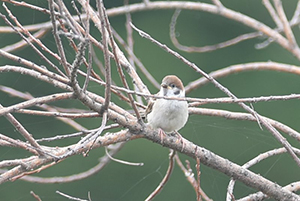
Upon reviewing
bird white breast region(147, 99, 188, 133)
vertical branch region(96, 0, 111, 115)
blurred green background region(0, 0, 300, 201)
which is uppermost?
blurred green background region(0, 0, 300, 201)

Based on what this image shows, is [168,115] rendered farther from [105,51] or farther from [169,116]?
[105,51]

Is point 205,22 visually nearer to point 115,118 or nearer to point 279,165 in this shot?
point 279,165

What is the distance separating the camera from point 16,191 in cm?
756

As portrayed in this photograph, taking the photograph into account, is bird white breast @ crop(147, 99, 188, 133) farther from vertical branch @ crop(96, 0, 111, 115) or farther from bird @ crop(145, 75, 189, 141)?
vertical branch @ crop(96, 0, 111, 115)

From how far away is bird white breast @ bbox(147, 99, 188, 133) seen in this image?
2631 mm

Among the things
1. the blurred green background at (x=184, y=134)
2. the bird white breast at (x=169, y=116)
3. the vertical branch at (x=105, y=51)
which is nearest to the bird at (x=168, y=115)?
the bird white breast at (x=169, y=116)

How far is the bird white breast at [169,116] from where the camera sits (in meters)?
2.63

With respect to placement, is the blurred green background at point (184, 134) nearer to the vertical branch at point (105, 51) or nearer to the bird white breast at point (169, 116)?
the bird white breast at point (169, 116)

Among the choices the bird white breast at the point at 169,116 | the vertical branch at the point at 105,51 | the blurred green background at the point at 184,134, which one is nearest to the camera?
the vertical branch at the point at 105,51

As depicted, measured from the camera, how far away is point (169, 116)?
2678 mm

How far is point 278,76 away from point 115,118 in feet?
20.4

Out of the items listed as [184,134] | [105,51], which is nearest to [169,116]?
[105,51]

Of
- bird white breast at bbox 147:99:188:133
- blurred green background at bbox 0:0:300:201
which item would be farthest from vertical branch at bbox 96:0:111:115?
blurred green background at bbox 0:0:300:201

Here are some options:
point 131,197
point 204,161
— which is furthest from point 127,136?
point 131,197
